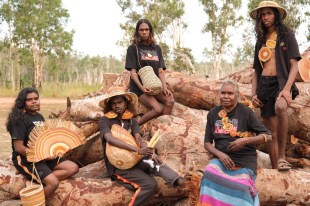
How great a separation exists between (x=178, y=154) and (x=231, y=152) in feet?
2.44

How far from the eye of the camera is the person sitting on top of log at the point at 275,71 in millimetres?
3621

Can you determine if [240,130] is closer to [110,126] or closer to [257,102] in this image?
[257,102]

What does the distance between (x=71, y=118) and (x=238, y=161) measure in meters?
2.42

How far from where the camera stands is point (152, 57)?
4.46 metres

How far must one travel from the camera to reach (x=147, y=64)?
4434 mm

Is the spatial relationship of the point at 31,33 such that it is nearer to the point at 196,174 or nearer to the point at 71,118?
the point at 71,118

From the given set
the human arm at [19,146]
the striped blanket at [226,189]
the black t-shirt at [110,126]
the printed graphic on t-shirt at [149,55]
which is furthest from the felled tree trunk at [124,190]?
the printed graphic on t-shirt at [149,55]

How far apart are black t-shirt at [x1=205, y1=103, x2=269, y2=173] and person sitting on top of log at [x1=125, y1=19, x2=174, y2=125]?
3.89 ft

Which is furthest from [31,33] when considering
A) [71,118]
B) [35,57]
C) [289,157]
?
[289,157]

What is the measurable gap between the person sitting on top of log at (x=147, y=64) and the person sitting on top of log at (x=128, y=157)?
0.67m

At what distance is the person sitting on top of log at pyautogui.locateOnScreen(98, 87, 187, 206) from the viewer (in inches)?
129

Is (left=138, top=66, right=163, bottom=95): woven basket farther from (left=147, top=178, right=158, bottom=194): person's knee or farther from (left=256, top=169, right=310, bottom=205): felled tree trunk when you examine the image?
(left=256, top=169, right=310, bottom=205): felled tree trunk

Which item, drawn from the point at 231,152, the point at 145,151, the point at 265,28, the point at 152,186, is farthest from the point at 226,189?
the point at 265,28

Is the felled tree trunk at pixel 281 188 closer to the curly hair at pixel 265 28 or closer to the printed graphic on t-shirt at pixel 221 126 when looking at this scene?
the printed graphic on t-shirt at pixel 221 126
